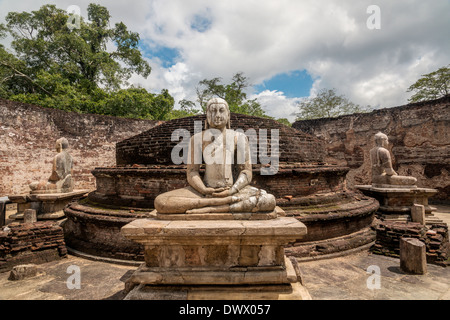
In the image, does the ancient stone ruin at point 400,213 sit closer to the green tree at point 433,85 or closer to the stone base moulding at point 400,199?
the stone base moulding at point 400,199

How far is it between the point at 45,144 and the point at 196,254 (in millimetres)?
10830

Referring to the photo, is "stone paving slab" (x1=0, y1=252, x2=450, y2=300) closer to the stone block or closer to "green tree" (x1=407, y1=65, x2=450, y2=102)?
the stone block

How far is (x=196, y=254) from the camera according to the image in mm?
2271

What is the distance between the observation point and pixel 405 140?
10836 millimetres

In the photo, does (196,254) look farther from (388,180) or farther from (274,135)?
(388,180)

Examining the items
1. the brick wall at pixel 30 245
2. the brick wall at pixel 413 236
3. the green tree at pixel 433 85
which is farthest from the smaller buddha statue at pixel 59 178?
the green tree at pixel 433 85

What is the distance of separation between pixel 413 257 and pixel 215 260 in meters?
3.13

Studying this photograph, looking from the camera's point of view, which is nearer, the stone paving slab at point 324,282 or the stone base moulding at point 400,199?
the stone paving slab at point 324,282

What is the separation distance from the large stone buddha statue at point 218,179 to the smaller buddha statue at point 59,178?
6.05 m

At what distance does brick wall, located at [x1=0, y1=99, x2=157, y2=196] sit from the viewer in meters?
8.89

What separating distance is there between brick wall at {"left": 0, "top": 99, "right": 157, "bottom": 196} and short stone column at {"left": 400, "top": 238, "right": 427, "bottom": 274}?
1190 centimetres

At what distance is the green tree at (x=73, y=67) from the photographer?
14.5 meters

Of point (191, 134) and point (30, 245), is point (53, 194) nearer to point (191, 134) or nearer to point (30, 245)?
point (30, 245)

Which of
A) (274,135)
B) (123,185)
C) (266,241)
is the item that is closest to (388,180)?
(274,135)
